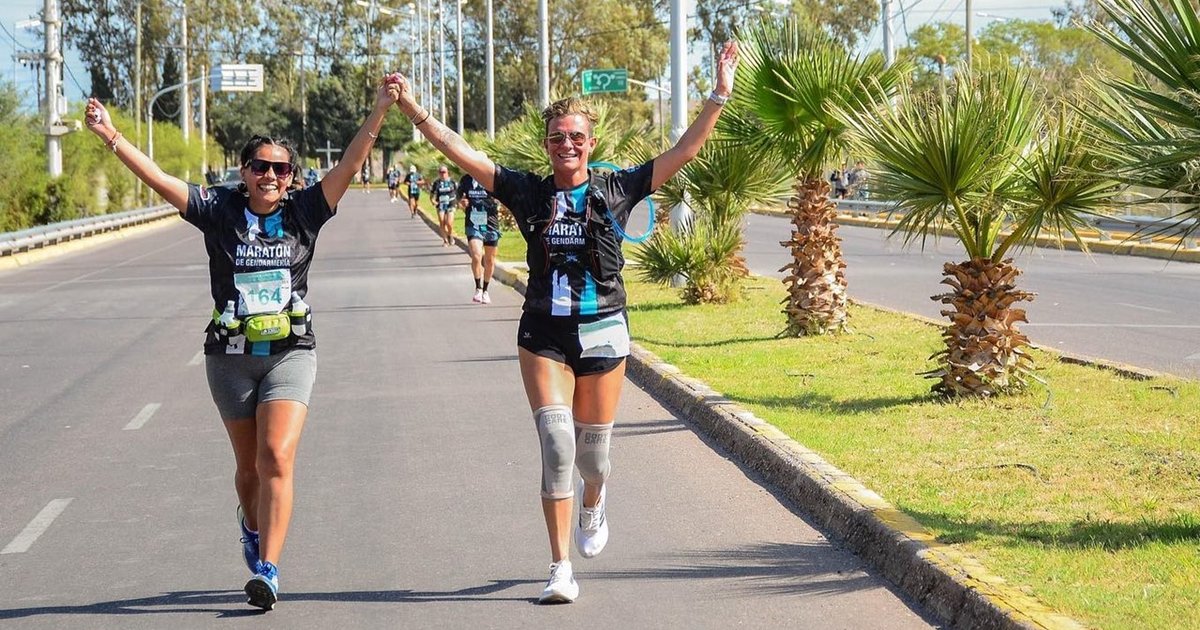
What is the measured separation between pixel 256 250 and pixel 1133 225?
26872 mm

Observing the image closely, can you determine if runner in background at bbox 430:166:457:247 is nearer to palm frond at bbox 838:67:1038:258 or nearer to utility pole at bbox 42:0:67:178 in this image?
utility pole at bbox 42:0:67:178

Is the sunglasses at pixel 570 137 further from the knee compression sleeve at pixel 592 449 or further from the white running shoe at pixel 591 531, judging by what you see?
the white running shoe at pixel 591 531

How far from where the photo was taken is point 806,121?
14555 mm

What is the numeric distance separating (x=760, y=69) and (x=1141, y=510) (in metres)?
7.59

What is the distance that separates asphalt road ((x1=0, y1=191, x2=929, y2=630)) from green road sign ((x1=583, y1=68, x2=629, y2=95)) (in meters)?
20.4

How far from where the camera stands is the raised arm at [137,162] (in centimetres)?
666

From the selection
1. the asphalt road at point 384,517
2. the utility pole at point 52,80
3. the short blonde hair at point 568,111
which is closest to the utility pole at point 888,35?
the asphalt road at point 384,517

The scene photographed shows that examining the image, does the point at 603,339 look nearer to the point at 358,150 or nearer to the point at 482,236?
the point at 358,150

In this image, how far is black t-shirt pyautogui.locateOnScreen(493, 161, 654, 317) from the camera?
655cm

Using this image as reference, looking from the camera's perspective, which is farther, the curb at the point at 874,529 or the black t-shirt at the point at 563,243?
the black t-shirt at the point at 563,243

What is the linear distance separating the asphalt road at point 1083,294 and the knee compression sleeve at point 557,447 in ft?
12.5

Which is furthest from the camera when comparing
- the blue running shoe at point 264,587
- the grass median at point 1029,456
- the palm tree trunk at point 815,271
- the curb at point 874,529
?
the palm tree trunk at point 815,271

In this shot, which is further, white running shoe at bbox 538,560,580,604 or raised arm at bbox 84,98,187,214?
raised arm at bbox 84,98,187,214

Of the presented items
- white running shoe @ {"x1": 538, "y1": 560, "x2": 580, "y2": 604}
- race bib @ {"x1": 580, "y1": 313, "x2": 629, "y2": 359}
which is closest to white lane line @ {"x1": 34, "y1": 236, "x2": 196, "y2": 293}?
race bib @ {"x1": 580, "y1": 313, "x2": 629, "y2": 359}
